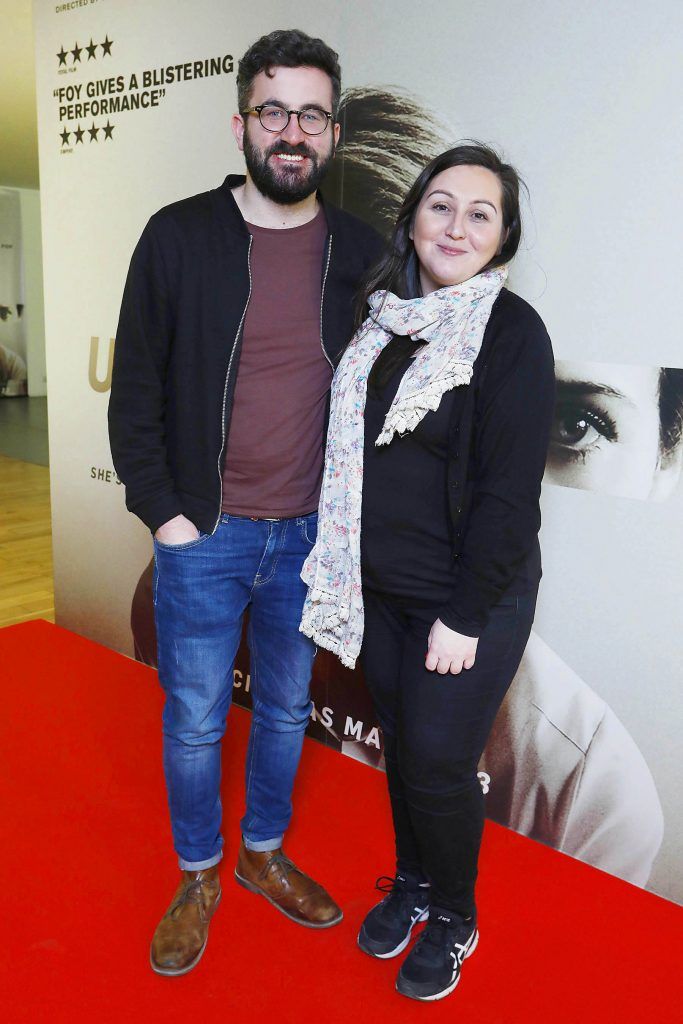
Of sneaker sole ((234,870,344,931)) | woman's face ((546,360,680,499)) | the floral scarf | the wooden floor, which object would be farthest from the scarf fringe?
the wooden floor

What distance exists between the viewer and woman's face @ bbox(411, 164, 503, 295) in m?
1.35

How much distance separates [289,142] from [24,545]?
3501 mm

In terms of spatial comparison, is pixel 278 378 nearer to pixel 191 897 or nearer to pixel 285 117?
pixel 285 117

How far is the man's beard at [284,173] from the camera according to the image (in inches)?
59.1

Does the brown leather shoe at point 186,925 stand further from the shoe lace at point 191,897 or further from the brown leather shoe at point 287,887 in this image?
the brown leather shoe at point 287,887

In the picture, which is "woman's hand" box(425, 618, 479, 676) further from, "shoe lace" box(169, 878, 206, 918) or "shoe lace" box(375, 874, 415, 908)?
"shoe lace" box(169, 878, 206, 918)

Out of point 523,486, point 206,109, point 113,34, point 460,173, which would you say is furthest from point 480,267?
point 113,34

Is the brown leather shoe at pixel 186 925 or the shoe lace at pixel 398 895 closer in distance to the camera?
the brown leather shoe at pixel 186 925

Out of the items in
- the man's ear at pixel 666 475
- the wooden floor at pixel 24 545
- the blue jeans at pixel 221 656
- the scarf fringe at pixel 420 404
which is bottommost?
the wooden floor at pixel 24 545

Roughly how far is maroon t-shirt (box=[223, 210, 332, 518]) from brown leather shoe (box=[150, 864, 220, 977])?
2.54 feet

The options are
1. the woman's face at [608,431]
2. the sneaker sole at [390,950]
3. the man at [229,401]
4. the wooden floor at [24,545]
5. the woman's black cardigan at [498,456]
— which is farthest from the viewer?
the wooden floor at [24,545]

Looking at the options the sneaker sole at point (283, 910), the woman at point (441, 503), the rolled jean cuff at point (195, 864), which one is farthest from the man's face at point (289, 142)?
the sneaker sole at point (283, 910)

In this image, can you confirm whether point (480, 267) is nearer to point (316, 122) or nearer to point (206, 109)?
point (316, 122)

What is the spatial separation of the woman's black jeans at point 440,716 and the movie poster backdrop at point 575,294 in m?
0.50
